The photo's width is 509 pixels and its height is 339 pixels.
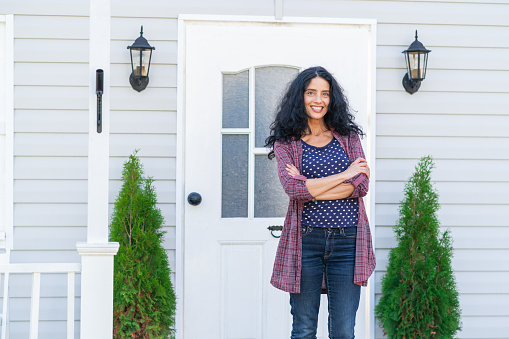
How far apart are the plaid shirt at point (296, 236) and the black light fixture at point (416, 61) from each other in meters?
1.38

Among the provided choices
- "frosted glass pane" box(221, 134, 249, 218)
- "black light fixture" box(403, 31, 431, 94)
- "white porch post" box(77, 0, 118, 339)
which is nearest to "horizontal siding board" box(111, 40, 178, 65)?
"frosted glass pane" box(221, 134, 249, 218)

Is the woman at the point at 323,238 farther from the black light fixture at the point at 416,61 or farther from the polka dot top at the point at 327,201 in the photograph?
the black light fixture at the point at 416,61

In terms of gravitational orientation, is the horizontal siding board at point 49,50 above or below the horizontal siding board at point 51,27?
below

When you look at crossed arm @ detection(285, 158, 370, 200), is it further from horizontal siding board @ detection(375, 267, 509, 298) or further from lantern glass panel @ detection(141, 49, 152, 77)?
horizontal siding board @ detection(375, 267, 509, 298)

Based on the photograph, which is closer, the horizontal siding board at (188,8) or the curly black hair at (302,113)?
the curly black hair at (302,113)

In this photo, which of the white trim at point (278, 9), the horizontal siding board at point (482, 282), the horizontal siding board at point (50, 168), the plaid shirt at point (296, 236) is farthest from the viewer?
the horizontal siding board at point (482, 282)

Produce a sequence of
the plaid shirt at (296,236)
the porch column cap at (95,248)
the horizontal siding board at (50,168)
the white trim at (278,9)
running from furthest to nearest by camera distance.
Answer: the white trim at (278,9), the horizontal siding board at (50,168), the porch column cap at (95,248), the plaid shirt at (296,236)

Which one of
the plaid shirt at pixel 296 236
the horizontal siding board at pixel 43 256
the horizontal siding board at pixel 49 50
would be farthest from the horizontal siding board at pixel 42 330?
the plaid shirt at pixel 296 236

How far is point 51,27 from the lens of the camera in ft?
12.7

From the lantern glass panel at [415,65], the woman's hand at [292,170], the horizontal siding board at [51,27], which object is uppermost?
the horizontal siding board at [51,27]

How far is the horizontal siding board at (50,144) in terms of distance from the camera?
3.85m

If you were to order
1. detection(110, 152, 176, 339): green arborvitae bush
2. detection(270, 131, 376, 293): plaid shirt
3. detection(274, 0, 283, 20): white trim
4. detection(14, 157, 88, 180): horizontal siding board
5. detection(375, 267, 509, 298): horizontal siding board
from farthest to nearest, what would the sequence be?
detection(375, 267, 509, 298): horizontal siding board
detection(274, 0, 283, 20): white trim
detection(14, 157, 88, 180): horizontal siding board
detection(110, 152, 176, 339): green arborvitae bush
detection(270, 131, 376, 293): plaid shirt

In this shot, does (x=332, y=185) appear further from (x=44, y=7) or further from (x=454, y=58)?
(x=44, y=7)

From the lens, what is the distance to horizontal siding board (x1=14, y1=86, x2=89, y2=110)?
3857mm
